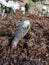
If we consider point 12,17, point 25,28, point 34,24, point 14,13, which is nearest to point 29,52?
point 25,28

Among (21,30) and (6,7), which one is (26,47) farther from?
(6,7)

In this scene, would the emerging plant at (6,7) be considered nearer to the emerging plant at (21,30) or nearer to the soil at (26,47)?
the soil at (26,47)

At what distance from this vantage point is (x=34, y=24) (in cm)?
454

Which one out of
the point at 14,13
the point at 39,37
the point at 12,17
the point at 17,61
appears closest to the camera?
the point at 17,61

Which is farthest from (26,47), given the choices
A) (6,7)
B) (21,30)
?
(6,7)

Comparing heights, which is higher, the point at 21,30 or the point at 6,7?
the point at 21,30

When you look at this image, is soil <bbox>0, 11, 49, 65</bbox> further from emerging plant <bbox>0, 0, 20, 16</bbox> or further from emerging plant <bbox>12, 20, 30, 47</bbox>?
emerging plant <bbox>0, 0, 20, 16</bbox>

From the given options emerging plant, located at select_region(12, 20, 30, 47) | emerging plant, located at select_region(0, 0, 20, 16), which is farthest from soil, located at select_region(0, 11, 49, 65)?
emerging plant, located at select_region(0, 0, 20, 16)

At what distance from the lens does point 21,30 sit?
3445mm

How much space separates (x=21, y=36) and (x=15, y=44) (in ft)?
0.50

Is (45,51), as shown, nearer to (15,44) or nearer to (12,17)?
(15,44)

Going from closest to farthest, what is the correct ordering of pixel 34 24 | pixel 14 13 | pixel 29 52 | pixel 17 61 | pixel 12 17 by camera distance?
pixel 17 61 < pixel 29 52 < pixel 34 24 < pixel 12 17 < pixel 14 13

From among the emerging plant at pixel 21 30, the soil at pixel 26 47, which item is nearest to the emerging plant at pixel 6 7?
the soil at pixel 26 47

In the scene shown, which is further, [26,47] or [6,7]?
[6,7]
